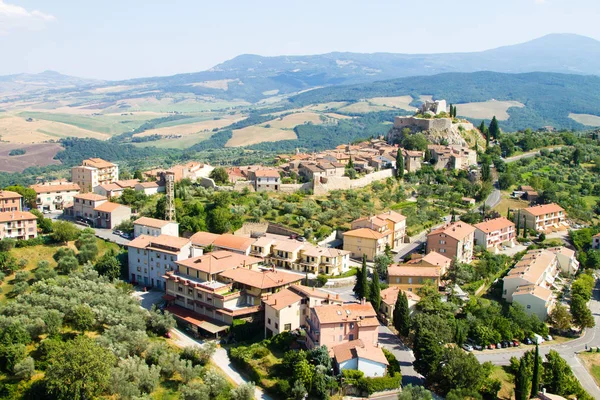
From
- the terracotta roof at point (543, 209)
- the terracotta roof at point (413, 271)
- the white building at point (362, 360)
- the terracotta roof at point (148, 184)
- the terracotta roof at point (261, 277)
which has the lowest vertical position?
the white building at point (362, 360)

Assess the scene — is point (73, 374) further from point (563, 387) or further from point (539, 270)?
point (539, 270)

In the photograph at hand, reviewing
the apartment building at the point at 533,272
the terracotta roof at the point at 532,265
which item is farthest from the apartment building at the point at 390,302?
the terracotta roof at the point at 532,265

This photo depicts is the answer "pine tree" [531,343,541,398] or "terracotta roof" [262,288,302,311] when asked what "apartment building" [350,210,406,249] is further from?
"pine tree" [531,343,541,398]

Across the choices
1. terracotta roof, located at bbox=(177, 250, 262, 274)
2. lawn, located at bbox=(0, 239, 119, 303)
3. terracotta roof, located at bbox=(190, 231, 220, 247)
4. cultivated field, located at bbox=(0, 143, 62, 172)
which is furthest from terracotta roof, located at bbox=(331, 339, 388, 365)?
cultivated field, located at bbox=(0, 143, 62, 172)

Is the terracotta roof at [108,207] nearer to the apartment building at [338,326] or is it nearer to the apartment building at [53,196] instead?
the apartment building at [53,196]

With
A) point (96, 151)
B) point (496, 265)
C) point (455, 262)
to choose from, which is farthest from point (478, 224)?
point (96, 151)
